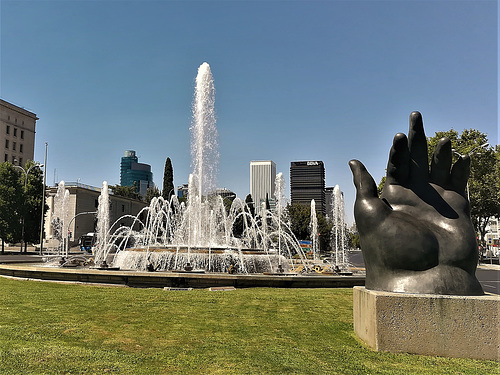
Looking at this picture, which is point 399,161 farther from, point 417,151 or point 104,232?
point 104,232

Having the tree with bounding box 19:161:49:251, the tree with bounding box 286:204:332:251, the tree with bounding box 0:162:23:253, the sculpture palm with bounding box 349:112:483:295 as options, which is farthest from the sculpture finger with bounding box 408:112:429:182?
the tree with bounding box 286:204:332:251

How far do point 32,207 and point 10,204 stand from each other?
3494 millimetres

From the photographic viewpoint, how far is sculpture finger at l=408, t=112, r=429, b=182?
702 cm

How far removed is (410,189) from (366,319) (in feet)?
7.61

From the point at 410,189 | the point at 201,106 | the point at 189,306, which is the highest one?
the point at 201,106

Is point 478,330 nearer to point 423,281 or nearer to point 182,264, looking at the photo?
point 423,281

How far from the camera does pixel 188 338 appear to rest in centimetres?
654

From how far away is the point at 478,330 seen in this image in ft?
19.2

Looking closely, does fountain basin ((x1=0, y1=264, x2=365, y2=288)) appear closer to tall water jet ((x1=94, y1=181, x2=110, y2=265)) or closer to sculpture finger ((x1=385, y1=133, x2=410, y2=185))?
tall water jet ((x1=94, y1=181, x2=110, y2=265))

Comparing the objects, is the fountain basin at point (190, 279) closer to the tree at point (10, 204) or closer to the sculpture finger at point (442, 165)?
the sculpture finger at point (442, 165)

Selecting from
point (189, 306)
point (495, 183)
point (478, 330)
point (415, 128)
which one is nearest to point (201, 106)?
point (189, 306)

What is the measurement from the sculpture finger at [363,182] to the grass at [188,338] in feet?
7.87

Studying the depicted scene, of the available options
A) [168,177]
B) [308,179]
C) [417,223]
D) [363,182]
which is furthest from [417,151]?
[308,179]

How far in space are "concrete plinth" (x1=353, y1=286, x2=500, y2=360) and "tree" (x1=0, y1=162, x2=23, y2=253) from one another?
1863 inches
